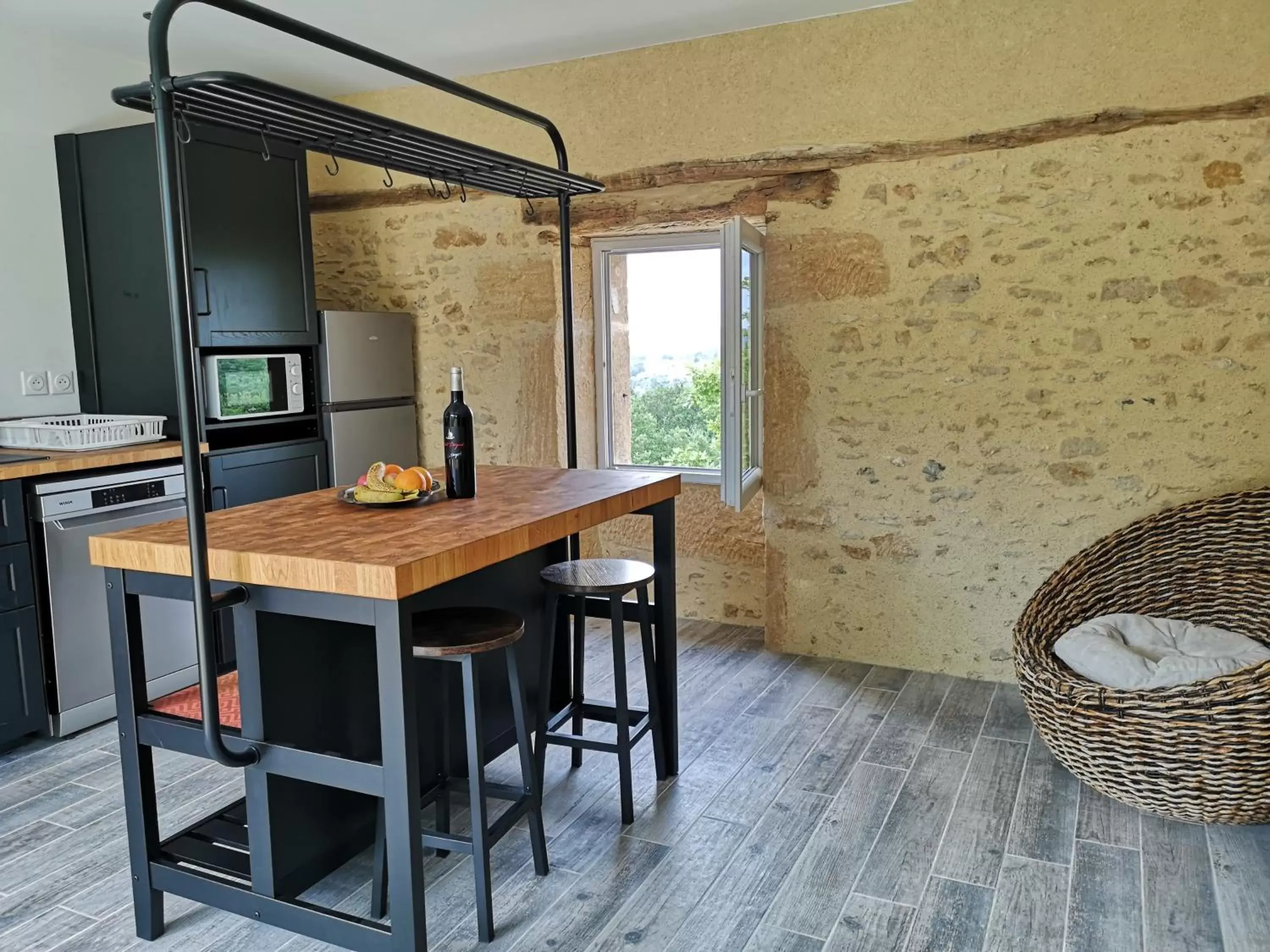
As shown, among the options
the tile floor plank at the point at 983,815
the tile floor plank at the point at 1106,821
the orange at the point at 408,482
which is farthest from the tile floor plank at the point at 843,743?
the orange at the point at 408,482

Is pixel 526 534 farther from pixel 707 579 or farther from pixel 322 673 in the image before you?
pixel 707 579

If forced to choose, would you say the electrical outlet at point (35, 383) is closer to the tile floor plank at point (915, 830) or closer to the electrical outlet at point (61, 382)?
the electrical outlet at point (61, 382)

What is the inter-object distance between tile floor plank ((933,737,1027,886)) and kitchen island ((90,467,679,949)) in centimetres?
135

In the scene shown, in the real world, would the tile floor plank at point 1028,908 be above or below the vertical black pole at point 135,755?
below

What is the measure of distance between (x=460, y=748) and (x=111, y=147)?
2984 mm

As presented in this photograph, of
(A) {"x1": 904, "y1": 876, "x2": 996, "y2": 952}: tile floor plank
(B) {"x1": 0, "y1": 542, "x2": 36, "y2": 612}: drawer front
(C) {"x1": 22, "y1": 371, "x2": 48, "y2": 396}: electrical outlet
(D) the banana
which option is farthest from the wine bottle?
(C) {"x1": 22, "y1": 371, "x2": 48, "y2": 396}: electrical outlet

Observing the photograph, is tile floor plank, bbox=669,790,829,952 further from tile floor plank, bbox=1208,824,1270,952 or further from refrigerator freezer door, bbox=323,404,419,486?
refrigerator freezer door, bbox=323,404,419,486

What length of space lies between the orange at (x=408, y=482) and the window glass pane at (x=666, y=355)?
249 centimetres

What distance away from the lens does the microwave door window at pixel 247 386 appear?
4.12 meters

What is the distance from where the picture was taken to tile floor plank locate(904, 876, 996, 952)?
2.27m

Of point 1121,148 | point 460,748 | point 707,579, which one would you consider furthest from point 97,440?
point 1121,148

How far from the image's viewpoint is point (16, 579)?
337cm

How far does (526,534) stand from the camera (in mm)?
2346

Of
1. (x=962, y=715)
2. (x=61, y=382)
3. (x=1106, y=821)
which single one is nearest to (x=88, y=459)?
(x=61, y=382)
